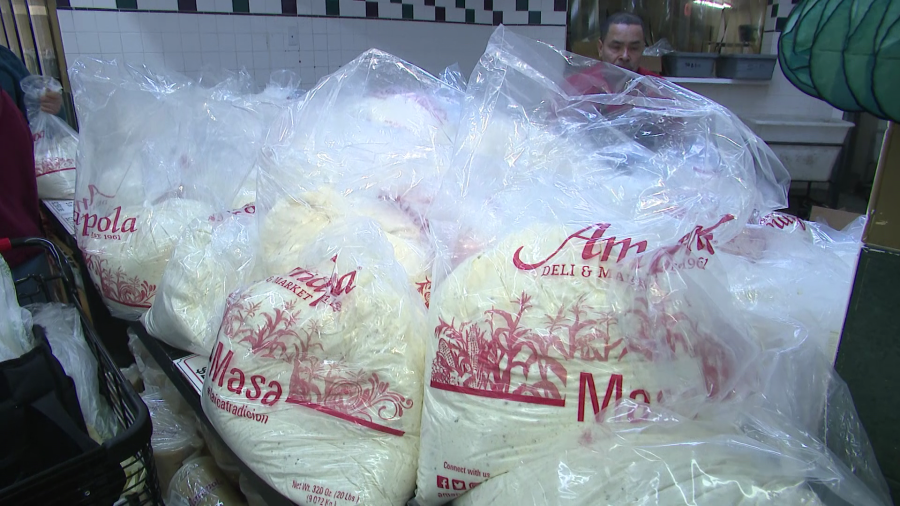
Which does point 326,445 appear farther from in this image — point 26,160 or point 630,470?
point 26,160

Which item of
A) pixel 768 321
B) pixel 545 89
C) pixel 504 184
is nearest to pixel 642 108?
pixel 545 89

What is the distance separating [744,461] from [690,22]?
4109 mm

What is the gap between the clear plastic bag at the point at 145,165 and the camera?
133cm

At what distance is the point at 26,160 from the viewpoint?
1580mm

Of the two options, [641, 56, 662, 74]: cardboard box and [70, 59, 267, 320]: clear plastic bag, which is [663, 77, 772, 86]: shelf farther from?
[70, 59, 267, 320]: clear plastic bag

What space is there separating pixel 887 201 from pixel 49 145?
8.29 feet

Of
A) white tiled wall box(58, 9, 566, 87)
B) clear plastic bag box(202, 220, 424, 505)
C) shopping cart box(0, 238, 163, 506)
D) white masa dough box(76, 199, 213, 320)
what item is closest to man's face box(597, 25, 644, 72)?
white tiled wall box(58, 9, 566, 87)

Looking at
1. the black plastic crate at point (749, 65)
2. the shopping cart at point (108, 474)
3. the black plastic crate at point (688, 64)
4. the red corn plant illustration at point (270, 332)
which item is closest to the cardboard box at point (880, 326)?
the red corn plant illustration at point (270, 332)

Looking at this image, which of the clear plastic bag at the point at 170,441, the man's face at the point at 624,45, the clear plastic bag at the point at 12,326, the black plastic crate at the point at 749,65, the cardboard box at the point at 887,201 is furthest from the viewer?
the black plastic crate at the point at 749,65

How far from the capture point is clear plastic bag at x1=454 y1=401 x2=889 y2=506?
58 cm

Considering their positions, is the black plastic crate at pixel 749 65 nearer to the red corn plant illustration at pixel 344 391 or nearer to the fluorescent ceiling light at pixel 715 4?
the fluorescent ceiling light at pixel 715 4

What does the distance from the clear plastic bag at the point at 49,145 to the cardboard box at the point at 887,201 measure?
2392mm

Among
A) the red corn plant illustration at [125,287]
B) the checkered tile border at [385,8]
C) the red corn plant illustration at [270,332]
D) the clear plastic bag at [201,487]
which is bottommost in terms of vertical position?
the clear plastic bag at [201,487]

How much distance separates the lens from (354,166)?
1.10 meters
